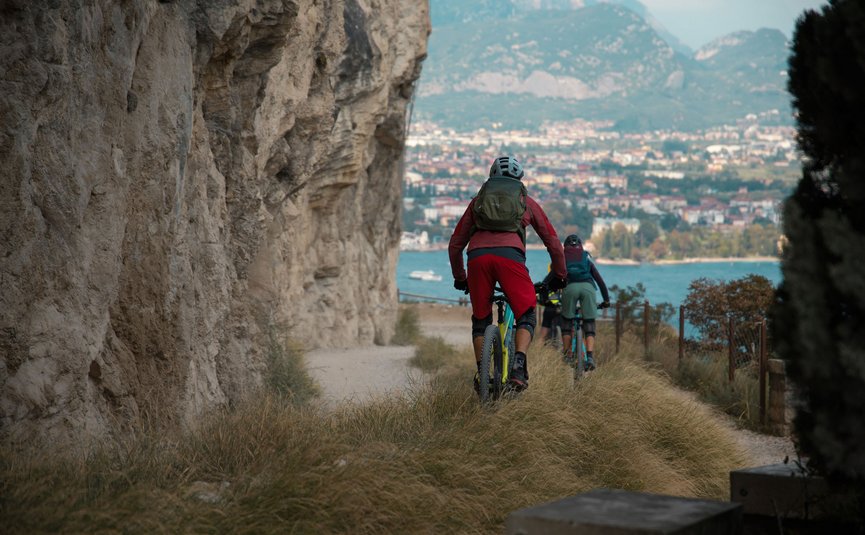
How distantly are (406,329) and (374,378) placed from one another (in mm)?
12752

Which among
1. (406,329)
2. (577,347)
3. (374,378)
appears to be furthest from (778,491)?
(406,329)

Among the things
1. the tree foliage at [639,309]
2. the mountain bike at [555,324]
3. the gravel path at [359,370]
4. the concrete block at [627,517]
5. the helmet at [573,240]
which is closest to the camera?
the concrete block at [627,517]

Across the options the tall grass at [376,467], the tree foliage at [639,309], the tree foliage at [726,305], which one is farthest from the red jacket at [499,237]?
the tree foliage at [639,309]

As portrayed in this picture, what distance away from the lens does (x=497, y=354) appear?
→ 8.84 meters

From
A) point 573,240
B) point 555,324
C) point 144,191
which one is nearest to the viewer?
point 144,191

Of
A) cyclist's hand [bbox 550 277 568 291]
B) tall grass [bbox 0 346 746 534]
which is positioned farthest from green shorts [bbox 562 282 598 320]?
tall grass [bbox 0 346 746 534]

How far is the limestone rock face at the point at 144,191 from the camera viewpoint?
259 inches

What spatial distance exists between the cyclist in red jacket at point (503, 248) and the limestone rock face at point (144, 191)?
2.20 metres

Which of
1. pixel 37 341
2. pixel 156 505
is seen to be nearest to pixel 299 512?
pixel 156 505

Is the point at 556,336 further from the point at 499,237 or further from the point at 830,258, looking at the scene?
the point at 830,258

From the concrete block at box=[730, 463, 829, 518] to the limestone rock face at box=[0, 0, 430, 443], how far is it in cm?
367

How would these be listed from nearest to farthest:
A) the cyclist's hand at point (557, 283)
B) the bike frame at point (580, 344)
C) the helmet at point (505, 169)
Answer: the helmet at point (505, 169) < the cyclist's hand at point (557, 283) < the bike frame at point (580, 344)

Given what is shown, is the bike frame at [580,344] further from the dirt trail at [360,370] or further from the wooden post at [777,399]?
the wooden post at [777,399]

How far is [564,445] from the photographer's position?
7875mm
